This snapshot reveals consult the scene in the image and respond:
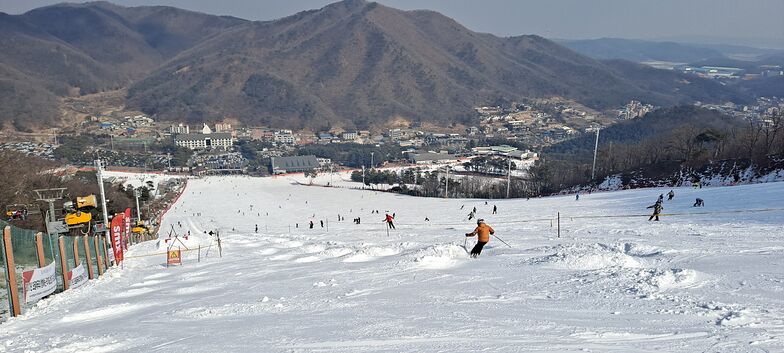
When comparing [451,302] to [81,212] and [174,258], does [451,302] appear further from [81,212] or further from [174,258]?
[81,212]

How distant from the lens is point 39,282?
28.7ft

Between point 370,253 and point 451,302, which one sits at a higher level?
point 451,302

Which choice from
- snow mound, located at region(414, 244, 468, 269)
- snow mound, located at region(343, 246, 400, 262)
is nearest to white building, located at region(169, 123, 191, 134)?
snow mound, located at region(343, 246, 400, 262)

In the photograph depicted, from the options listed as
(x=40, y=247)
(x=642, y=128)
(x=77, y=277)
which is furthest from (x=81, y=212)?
(x=642, y=128)

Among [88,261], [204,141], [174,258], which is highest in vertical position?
[204,141]

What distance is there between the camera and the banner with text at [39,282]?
834cm

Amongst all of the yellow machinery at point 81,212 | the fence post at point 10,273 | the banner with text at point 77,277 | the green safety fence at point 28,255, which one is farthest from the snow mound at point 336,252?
the yellow machinery at point 81,212

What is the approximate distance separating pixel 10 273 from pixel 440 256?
22.7ft

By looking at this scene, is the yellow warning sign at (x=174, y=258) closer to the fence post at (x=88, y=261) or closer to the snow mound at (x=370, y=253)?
the fence post at (x=88, y=261)

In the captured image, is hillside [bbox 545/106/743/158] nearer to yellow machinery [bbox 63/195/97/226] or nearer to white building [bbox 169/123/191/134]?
yellow machinery [bbox 63/195/97/226]

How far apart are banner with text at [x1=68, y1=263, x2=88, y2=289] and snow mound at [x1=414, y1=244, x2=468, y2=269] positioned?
6.85 metres

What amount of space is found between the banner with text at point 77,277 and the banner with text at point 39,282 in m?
0.98

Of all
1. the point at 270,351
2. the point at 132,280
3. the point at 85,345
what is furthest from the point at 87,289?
the point at 270,351

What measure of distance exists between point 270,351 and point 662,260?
21.2 ft
